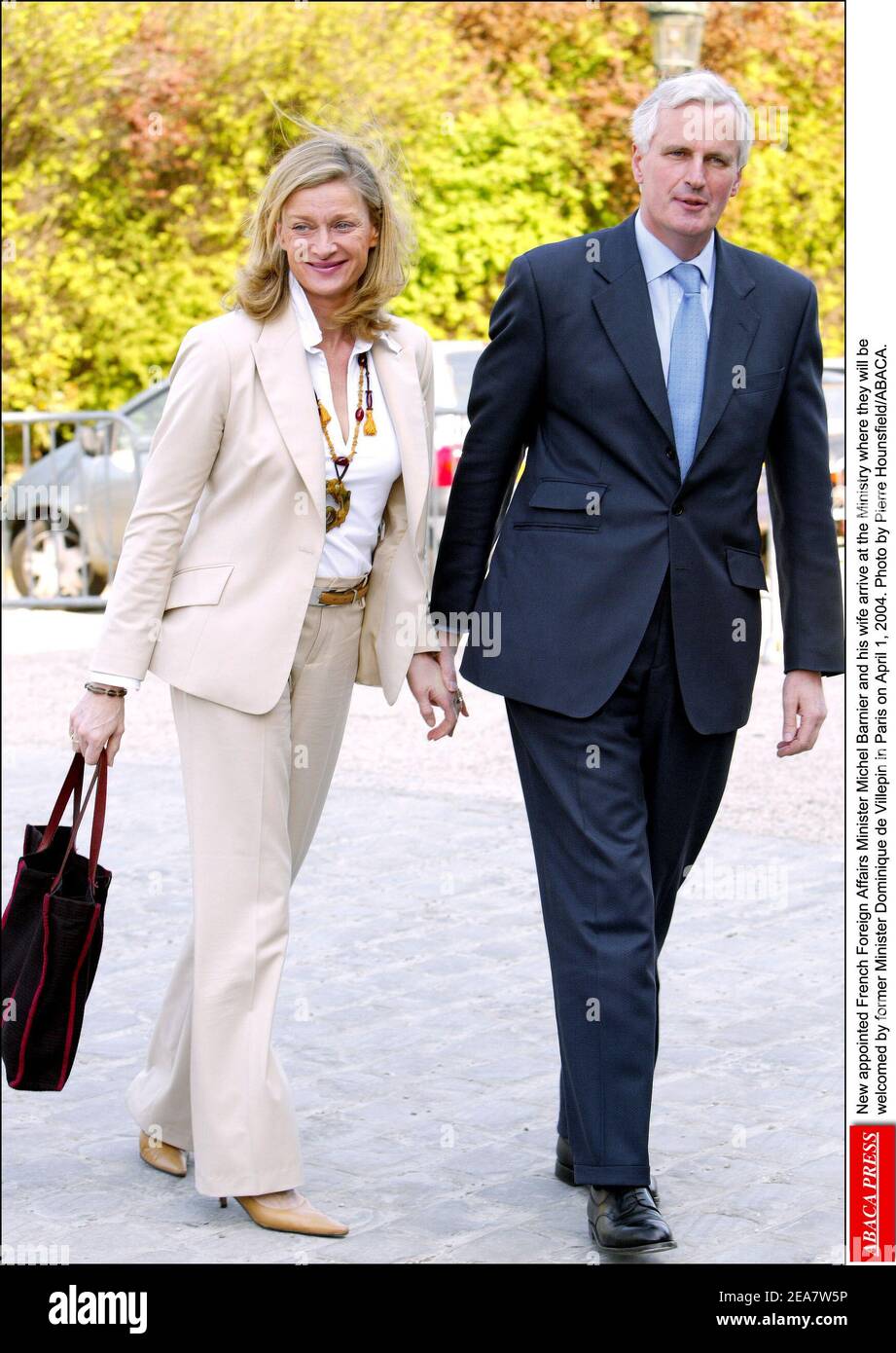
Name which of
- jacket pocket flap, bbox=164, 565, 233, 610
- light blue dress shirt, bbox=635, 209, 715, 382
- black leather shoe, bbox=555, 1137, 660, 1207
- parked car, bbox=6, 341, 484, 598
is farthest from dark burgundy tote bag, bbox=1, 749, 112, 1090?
parked car, bbox=6, 341, 484, 598

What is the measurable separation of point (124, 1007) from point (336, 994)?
579 millimetres

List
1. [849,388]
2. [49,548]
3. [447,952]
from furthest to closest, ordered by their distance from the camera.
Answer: [49,548], [447,952], [849,388]

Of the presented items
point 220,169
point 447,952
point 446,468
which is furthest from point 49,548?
point 447,952

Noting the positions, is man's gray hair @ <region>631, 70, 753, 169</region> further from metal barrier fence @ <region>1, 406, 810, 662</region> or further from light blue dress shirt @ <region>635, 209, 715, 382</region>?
metal barrier fence @ <region>1, 406, 810, 662</region>

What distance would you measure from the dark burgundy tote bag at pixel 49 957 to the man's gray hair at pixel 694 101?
160cm

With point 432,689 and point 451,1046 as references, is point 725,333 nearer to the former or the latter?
point 432,689

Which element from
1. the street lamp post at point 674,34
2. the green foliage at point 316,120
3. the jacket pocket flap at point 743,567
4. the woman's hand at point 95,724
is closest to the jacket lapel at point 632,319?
the jacket pocket flap at point 743,567

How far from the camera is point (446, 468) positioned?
13.1 m

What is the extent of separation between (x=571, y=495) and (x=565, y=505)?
0.02 m

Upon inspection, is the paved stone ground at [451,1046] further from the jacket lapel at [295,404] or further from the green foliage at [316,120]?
the green foliage at [316,120]

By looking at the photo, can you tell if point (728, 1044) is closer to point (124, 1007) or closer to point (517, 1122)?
point (517, 1122)

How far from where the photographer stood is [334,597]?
13.0 ft

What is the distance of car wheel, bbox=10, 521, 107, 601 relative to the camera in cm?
1406

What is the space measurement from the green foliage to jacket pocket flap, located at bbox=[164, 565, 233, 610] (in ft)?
38.9
